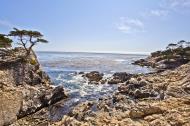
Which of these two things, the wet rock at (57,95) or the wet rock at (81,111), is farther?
the wet rock at (57,95)

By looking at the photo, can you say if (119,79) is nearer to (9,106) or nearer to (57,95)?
(57,95)

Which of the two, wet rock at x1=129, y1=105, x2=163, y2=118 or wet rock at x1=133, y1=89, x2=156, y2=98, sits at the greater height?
wet rock at x1=129, y1=105, x2=163, y2=118

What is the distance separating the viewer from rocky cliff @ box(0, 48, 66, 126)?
76.1 feet

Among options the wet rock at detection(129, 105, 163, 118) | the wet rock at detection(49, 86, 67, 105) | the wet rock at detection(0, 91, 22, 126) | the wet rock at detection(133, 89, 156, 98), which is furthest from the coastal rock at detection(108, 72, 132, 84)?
the wet rock at detection(129, 105, 163, 118)

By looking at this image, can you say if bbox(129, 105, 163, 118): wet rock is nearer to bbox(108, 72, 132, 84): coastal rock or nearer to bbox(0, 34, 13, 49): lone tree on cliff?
bbox(0, 34, 13, 49): lone tree on cliff

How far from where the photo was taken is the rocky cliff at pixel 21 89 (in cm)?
2319

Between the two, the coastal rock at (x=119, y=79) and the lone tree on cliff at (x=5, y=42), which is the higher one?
the lone tree on cliff at (x=5, y=42)

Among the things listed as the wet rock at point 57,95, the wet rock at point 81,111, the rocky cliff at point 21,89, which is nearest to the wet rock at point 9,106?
the rocky cliff at point 21,89

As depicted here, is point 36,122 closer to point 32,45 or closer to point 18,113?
point 18,113

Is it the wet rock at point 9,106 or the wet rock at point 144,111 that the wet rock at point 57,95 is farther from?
the wet rock at point 144,111

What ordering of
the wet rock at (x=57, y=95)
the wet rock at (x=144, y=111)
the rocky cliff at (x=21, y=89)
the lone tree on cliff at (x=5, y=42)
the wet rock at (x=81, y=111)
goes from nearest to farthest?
1. the wet rock at (x=144, y=111)
2. the wet rock at (x=81, y=111)
3. the rocky cliff at (x=21, y=89)
4. the wet rock at (x=57, y=95)
5. the lone tree on cliff at (x=5, y=42)

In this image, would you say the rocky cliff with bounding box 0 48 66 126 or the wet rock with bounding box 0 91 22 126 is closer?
the wet rock with bounding box 0 91 22 126

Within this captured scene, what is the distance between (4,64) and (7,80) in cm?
208

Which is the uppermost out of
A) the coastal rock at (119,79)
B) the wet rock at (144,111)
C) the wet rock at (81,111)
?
the wet rock at (144,111)
